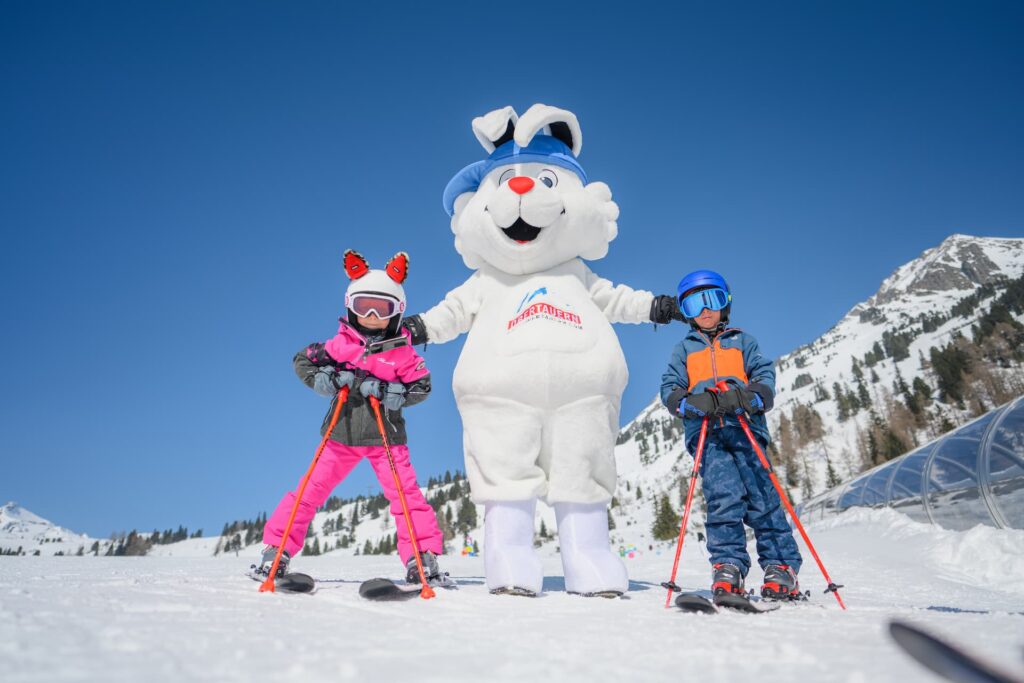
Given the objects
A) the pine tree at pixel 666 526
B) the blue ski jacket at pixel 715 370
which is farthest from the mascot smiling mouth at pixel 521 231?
the pine tree at pixel 666 526

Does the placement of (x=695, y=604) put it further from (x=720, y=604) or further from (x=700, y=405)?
(x=700, y=405)

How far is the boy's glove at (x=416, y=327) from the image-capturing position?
3.96 metres

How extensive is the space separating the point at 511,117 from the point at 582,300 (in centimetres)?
175

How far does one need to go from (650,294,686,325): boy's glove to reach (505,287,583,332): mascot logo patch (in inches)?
31.3

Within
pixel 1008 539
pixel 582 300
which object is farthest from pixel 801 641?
pixel 1008 539

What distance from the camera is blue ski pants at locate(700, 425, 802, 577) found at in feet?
9.69

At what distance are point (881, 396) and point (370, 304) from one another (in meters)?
95.4

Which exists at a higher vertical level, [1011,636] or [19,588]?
[19,588]

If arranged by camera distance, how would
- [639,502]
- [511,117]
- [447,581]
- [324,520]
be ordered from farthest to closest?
[324,520] < [639,502] < [511,117] < [447,581]

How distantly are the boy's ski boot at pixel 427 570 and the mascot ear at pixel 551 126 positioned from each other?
316 centimetres

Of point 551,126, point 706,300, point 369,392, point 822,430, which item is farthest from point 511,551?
point 822,430

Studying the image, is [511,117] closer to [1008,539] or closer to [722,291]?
[722,291]

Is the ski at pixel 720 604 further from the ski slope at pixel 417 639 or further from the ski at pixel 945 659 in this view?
the ski at pixel 945 659

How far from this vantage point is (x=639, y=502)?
85.1m
